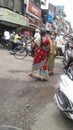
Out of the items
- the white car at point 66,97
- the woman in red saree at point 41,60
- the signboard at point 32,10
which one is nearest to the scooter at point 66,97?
the white car at point 66,97

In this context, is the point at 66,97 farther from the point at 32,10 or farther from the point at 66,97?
the point at 32,10

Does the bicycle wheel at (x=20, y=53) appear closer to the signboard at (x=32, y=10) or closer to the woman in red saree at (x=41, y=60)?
the woman in red saree at (x=41, y=60)

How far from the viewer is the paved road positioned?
5.14 m

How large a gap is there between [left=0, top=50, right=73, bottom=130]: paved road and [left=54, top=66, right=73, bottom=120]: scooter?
0.44 meters

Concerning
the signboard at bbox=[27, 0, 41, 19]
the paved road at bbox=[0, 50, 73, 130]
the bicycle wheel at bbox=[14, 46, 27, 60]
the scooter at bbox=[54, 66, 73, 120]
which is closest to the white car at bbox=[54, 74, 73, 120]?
the scooter at bbox=[54, 66, 73, 120]

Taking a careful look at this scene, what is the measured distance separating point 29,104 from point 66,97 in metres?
1.63

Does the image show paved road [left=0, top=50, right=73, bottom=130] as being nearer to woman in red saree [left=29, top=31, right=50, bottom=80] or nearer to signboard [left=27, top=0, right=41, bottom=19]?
woman in red saree [left=29, top=31, right=50, bottom=80]

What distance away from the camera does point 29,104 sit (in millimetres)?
6277

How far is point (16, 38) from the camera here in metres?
18.9

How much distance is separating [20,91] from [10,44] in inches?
460

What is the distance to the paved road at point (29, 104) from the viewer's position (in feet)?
16.9

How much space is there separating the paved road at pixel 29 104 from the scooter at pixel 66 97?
1.44 feet

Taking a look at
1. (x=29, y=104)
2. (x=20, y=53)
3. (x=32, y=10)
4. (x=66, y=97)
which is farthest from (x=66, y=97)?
(x=32, y=10)

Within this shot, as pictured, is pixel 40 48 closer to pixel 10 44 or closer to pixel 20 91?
pixel 20 91
